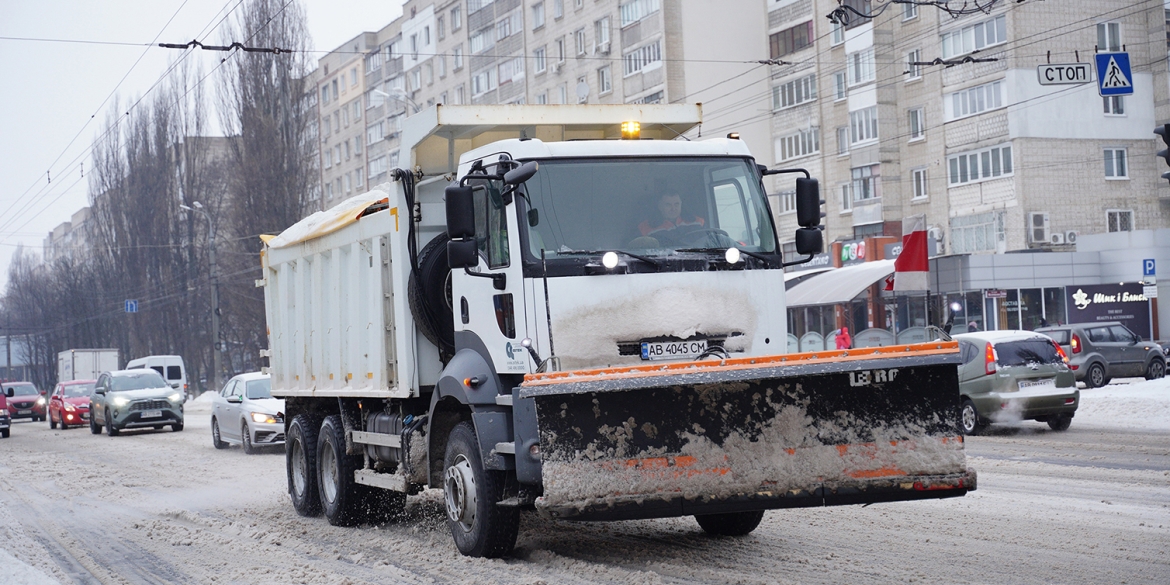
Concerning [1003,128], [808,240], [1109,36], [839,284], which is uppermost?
[1109,36]

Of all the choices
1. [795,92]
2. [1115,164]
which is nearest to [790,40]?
[795,92]

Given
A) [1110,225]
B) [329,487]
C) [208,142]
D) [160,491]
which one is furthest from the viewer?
[208,142]

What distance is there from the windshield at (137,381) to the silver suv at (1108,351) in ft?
68.7

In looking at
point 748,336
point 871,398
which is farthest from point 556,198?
point 871,398

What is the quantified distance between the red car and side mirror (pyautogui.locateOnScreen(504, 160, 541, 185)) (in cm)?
3122

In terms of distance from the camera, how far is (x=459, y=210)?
25.8ft

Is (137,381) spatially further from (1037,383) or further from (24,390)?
(1037,383)

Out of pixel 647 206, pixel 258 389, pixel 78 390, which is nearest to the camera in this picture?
pixel 647 206

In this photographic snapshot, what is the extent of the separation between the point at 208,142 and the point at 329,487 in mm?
56935

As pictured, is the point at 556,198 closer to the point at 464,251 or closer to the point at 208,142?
the point at 464,251

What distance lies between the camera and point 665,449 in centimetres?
711

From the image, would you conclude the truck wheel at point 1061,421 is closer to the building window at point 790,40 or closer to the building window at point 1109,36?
the building window at point 1109,36

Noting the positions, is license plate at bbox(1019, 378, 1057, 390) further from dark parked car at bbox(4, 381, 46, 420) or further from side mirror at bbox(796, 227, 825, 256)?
dark parked car at bbox(4, 381, 46, 420)

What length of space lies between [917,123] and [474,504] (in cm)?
4227
